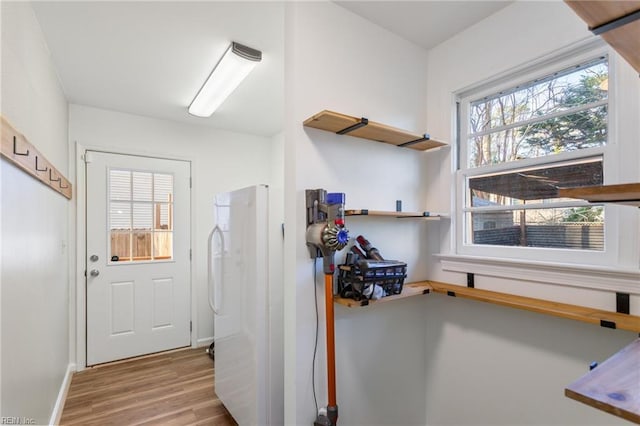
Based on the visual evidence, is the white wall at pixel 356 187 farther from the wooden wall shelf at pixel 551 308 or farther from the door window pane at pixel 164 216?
the door window pane at pixel 164 216

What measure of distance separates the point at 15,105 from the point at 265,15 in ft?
4.27

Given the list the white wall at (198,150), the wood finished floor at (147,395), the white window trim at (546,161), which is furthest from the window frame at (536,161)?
the white wall at (198,150)

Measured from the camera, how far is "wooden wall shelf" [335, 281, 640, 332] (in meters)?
1.22

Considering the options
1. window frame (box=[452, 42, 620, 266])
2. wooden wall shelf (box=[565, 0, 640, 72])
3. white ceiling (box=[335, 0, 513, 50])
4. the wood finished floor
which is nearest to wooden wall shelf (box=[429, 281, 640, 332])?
window frame (box=[452, 42, 620, 266])

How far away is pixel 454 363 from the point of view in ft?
6.22

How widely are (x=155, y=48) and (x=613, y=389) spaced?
106 inches

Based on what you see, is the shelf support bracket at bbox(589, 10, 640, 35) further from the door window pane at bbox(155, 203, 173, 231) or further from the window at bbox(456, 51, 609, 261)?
the door window pane at bbox(155, 203, 173, 231)

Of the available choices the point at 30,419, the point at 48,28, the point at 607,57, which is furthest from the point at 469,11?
the point at 30,419

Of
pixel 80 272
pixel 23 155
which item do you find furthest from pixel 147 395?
pixel 23 155

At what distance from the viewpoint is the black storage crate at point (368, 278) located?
4.96ft

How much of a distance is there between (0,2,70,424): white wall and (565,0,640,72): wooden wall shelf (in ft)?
5.73

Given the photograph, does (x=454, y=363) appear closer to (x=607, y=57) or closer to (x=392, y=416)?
(x=392, y=416)

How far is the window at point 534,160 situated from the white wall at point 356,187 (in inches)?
12.6

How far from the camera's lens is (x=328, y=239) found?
1.43 meters
